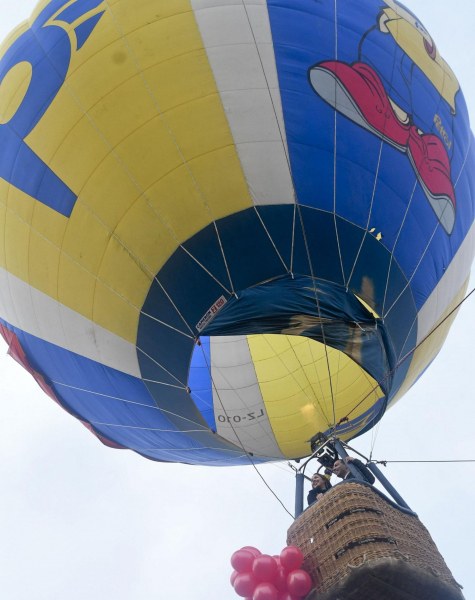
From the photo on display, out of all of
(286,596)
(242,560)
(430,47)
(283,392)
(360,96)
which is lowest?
(286,596)

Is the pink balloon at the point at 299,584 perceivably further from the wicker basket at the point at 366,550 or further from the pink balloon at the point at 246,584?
the pink balloon at the point at 246,584

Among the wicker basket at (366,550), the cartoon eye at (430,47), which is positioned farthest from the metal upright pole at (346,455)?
the cartoon eye at (430,47)

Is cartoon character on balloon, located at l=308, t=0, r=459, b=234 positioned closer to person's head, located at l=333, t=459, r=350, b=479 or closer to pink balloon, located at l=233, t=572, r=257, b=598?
person's head, located at l=333, t=459, r=350, b=479

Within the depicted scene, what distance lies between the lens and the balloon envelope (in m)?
5.05

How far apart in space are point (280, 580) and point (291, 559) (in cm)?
12

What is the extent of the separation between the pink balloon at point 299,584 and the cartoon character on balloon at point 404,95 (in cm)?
287

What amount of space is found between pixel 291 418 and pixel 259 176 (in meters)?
2.85

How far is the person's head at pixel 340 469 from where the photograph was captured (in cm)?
515

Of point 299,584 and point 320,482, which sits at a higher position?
point 320,482

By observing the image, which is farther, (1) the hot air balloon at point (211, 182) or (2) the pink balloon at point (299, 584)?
(1) the hot air balloon at point (211, 182)

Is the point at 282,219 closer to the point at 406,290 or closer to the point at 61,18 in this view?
the point at 406,290

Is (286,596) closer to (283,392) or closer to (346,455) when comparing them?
(346,455)

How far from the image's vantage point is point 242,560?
4070 millimetres

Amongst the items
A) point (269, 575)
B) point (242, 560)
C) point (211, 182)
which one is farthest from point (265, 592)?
point (211, 182)
